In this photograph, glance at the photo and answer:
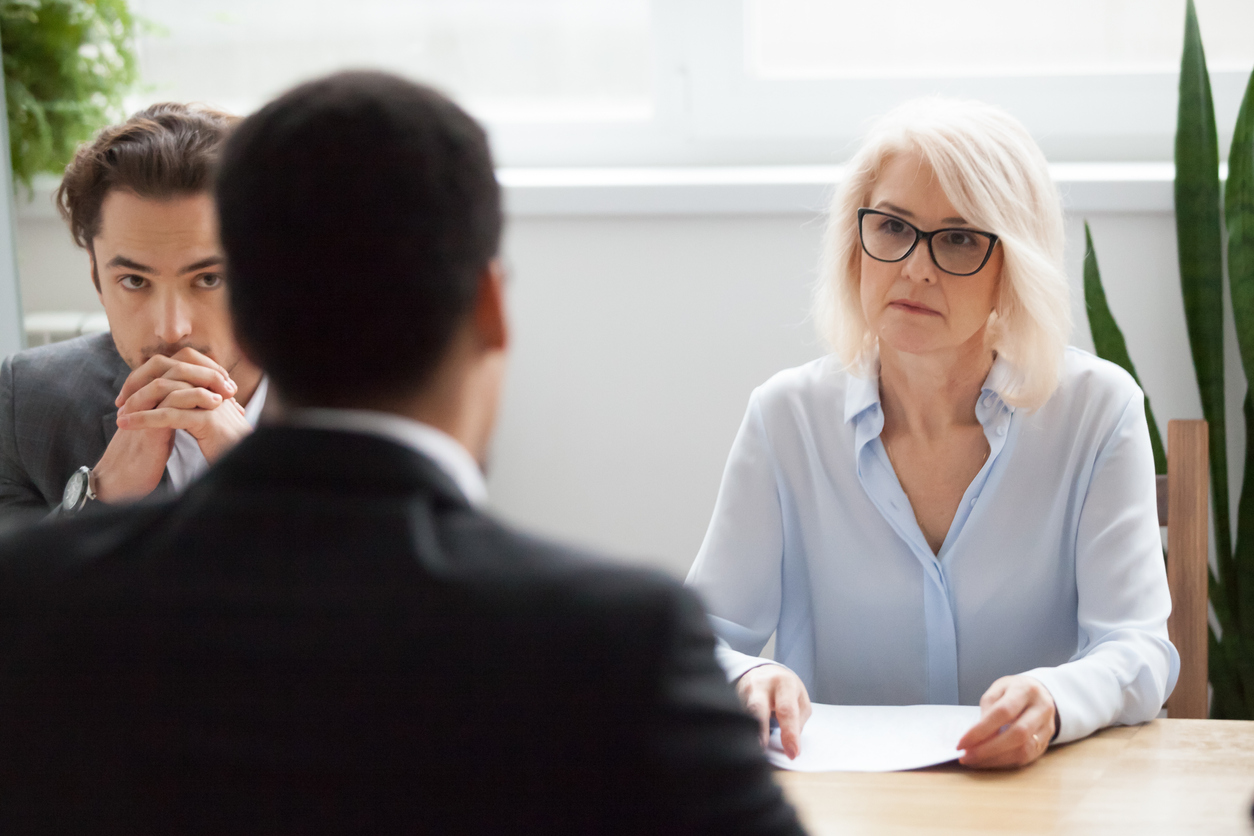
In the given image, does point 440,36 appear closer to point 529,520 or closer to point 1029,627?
point 529,520

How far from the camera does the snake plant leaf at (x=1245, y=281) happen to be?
87.4 inches

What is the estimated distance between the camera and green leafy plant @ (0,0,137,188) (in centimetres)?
268

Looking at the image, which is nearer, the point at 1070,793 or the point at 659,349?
the point at 1070,793

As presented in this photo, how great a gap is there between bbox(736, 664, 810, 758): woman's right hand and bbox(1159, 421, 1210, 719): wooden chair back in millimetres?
589

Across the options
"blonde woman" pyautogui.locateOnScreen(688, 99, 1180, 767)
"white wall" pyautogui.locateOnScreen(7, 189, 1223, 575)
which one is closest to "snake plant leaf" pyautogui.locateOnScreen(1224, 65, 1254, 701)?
"white wall" pyautogui.locateOnScreen(7, 189, 1223, 575)

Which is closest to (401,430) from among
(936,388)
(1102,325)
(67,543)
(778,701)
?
(67,543)

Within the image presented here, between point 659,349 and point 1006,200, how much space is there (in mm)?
1112

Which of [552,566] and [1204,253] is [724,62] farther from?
[552,566]

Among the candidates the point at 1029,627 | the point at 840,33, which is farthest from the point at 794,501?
the point at 840,33

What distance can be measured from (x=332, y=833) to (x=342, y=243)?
302mm

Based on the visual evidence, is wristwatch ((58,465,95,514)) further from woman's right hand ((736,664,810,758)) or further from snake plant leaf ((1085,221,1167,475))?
snake plant leaf ((1085,221,1167,475))

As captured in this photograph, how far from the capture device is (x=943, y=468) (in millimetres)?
1691

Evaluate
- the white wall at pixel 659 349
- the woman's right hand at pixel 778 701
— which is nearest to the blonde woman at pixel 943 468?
the woman's right hand at pixel 778 701

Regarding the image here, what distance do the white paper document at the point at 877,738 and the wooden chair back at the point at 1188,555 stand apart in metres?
0.40
